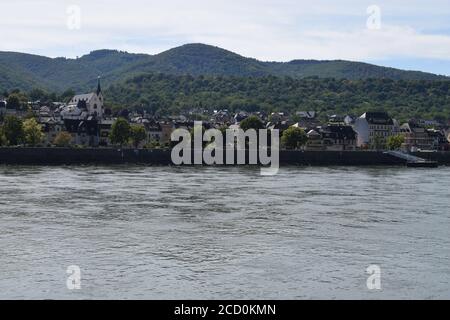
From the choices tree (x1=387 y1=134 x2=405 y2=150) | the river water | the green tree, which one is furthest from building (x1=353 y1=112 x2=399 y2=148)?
the river water

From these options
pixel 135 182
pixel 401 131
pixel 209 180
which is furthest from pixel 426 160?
pixel 135 182

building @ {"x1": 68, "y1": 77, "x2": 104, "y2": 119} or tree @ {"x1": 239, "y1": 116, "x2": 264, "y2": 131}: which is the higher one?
building @ {"x1": 68, "y1": 77, "x2": 104, "y2": 119}

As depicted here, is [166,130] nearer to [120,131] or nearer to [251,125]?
[251,125]

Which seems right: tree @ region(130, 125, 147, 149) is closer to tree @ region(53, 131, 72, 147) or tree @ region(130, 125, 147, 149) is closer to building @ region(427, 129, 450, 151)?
tree @ region(53, 131, 72, 147)

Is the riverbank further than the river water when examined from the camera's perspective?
Yes

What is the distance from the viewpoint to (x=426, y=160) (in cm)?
11094

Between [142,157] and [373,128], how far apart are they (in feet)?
267

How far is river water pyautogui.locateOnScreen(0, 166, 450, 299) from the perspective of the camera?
20.0 m

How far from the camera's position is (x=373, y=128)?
529ft

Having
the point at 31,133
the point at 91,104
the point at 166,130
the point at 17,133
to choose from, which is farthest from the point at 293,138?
the point at 91,104

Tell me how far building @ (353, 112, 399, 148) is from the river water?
112281 millimetres

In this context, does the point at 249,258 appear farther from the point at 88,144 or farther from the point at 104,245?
the point at 88,144
